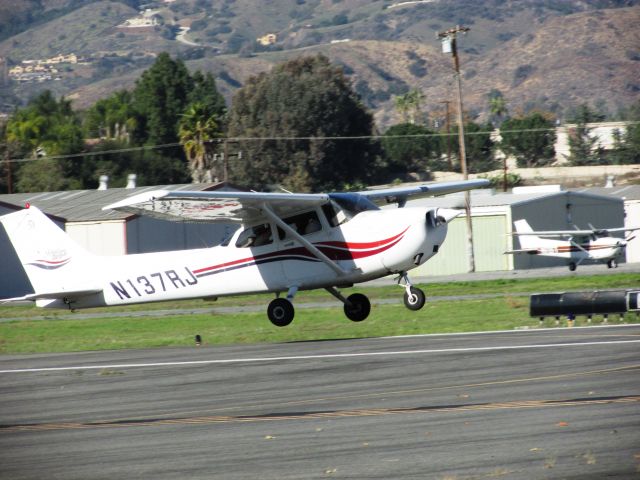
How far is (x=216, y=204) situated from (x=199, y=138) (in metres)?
71.0

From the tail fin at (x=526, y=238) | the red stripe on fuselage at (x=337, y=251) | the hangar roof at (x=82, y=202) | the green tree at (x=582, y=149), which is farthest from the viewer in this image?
the green tree at (x=582, y=149)

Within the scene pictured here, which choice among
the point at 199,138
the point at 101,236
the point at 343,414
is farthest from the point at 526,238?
the point at 199,138

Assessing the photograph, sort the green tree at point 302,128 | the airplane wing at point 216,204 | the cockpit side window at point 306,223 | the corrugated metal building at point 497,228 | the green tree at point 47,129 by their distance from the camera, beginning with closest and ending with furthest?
the airplane wing at point 216,204 < the cockpit side window at point 306,223 < the corrugated metal building at point 497,228 < the green tree at point 302,128 < the green tree at point 47,129

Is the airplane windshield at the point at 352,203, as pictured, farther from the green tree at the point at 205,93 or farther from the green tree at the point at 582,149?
the green tree at the point at 205,93

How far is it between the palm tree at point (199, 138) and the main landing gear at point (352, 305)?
221 feet

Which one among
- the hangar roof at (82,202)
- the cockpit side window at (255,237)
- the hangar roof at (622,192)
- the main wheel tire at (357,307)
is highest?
the cockpit side window at (255,237)

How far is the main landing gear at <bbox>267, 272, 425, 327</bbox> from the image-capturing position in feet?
71.6

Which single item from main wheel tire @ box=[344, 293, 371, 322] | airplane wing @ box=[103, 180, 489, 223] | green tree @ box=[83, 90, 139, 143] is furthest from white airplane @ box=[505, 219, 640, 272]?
green tree @ box=[83, 90, 139, 143]

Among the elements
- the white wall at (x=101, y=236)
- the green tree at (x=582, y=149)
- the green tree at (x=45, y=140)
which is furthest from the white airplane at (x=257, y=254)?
the green tree at (x=582, y=149)

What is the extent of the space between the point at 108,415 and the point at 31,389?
4.02 metres

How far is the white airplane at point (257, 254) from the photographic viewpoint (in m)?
21.3

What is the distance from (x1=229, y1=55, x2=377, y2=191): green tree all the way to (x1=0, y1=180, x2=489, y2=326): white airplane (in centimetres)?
7385

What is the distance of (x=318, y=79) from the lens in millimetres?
116688

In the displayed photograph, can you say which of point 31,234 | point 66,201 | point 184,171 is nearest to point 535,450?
point 31,234
